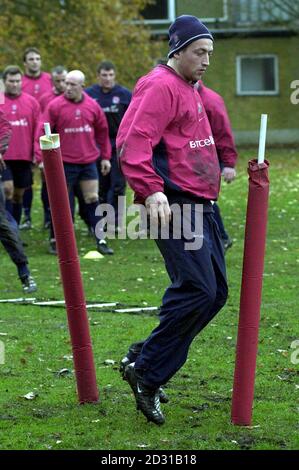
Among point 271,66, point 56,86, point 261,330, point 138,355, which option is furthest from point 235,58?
point 138,355

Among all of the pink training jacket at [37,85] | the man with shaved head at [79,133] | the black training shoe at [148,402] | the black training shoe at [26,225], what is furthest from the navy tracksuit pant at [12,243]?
the pink training jacket at [37,85]

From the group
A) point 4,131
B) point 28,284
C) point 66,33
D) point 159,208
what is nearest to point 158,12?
point 66,33

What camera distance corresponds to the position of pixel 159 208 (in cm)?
640

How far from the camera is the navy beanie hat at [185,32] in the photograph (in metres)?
6.76

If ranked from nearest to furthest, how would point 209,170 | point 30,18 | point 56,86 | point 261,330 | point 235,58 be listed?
point 209,170
point 261,330
point 56,86
point 30,18
point 235,58

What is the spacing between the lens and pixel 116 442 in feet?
21.1

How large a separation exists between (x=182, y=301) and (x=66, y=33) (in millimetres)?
26821

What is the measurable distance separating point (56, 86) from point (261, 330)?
8.48 metres

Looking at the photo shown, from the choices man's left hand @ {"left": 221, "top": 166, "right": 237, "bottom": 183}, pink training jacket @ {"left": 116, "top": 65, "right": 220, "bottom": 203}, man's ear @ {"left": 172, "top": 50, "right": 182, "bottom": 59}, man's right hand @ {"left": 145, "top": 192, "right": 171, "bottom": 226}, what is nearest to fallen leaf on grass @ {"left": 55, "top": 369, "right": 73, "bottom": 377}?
pink training jacket @ {"left": 116, "top": 65, "right": 220, "bottom": 203}

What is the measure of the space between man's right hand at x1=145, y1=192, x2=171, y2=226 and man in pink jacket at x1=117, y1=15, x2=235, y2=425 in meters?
0.10

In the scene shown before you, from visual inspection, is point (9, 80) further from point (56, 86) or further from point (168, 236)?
Answer: point (168, 236)

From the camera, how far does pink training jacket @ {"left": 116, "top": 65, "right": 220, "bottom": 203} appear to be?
6.52 meters

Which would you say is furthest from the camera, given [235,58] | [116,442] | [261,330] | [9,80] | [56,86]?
[235,58]

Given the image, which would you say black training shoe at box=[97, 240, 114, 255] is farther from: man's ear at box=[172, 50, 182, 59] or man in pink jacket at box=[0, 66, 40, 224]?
man's ear at box=[172, 50, 182, 59]
